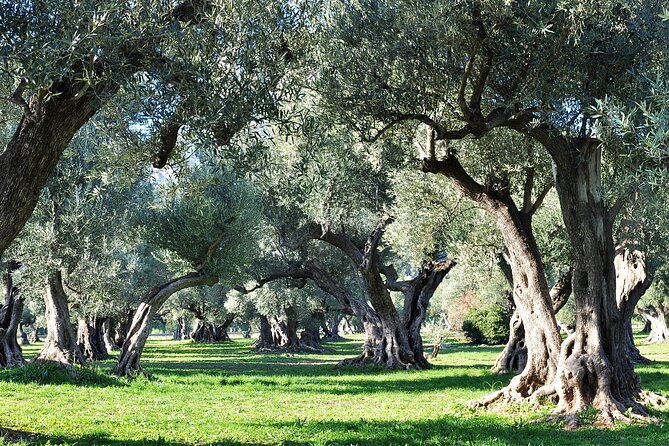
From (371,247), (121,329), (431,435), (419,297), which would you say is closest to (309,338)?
(121,329)

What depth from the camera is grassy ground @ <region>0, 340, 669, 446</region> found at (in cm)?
1062

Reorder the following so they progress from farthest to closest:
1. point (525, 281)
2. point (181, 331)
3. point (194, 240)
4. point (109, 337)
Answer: point (181, 331)
point (109, 337)
point (194, 240)
point (525, 281)

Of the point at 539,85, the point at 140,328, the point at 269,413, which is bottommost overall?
the point at 269,413

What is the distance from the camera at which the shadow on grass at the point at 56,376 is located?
18.3 meters

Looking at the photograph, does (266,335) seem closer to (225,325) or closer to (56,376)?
(225,325)

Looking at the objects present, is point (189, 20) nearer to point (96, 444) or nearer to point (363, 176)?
point (96, 444)

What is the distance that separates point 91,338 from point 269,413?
29.8m

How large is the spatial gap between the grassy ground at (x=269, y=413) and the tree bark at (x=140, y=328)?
1074 mm

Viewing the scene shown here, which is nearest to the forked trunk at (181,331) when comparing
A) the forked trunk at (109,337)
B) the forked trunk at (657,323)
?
the forked trunk at (109,337)

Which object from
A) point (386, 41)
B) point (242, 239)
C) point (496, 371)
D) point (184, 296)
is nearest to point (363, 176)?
point (242, 239)

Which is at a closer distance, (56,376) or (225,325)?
(56,376)

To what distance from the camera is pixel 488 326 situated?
54938 mm

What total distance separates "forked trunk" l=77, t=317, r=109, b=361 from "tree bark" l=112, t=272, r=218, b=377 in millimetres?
18733

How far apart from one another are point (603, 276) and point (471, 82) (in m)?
4.67
